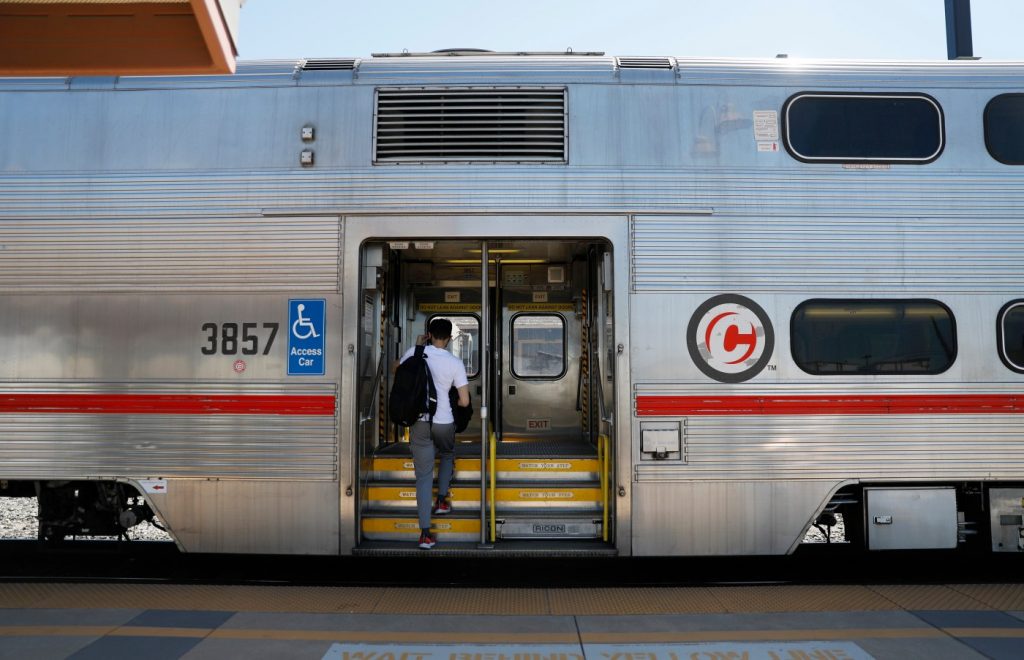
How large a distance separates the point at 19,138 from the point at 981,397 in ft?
25.9

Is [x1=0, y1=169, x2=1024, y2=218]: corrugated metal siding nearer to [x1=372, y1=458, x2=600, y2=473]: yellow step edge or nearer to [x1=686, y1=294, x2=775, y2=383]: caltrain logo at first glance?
[x1=686, y1=294, x2=775, y2=383]: caltrain logo

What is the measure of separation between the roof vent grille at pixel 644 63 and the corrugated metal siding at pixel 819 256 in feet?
4.33

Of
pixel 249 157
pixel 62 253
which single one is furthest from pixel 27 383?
pixel 249 157

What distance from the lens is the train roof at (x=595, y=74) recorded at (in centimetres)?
540

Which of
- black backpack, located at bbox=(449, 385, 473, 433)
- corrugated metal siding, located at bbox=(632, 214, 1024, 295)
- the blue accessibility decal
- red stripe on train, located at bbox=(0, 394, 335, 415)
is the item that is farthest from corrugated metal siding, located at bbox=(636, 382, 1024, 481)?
red stripe on train, located at bbox=(0, 394, 335, 415)

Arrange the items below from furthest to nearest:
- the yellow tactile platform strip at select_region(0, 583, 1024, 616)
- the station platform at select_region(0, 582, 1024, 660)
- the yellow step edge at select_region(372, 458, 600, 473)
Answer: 1. the yellow step edge at select_region(372, 458, 600, 473)
2. the yellow tactile platform strip at select_region(0, 583, 1024, 616)
3. the station platform at select_region(0, 582, 1024, 660)

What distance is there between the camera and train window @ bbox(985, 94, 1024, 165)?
17.6 feet

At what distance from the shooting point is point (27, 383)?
518 centimetres

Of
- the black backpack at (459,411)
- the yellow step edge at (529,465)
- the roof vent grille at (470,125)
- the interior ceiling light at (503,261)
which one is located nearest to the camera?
the roof vent grille at (470,125)

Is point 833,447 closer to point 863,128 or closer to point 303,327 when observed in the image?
point 863,128

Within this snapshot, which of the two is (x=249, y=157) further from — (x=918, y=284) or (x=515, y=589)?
(x=918, y=284)

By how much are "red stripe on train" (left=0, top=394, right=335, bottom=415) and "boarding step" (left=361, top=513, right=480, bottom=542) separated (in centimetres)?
96

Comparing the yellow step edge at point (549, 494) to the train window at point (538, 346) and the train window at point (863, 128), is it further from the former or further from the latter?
the train window at point (863, 128)

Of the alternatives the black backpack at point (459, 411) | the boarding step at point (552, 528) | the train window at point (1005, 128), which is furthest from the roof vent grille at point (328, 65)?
the train window at point (1005, 128)
